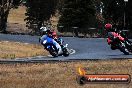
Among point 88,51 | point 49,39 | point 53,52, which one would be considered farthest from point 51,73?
point 88,51

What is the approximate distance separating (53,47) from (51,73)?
9478 millimetres

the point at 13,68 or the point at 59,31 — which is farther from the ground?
the point at 13,68

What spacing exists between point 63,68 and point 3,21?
50.3 metres

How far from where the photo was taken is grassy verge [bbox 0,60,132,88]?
1309 centimetres

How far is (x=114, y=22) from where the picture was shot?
65562 millimetres

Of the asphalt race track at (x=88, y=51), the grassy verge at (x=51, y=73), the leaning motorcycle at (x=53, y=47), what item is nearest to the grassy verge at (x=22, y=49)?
the asphalt race track at (x=88, y=51)

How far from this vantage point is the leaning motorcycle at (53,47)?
25234mm

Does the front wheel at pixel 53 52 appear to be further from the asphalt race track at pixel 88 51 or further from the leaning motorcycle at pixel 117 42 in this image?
the leaning motorcycle at pixel 117 42

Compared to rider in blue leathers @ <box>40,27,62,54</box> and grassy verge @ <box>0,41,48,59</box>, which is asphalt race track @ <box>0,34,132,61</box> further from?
grassy verge @ <box>0,41,48,59</box>

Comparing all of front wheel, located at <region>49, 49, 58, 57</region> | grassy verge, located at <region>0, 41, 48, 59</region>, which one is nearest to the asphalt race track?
front wheel, located at <region>49, 49, 58, 57</region>

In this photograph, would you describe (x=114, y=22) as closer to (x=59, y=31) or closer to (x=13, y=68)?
(x=59, y=31)

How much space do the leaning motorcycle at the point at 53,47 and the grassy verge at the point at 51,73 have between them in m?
5.39

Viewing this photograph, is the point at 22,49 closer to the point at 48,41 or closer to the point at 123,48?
the point at 48,41

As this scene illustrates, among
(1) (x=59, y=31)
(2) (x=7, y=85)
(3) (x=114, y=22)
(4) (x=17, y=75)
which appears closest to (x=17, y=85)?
(2) (x=7, y=85)
